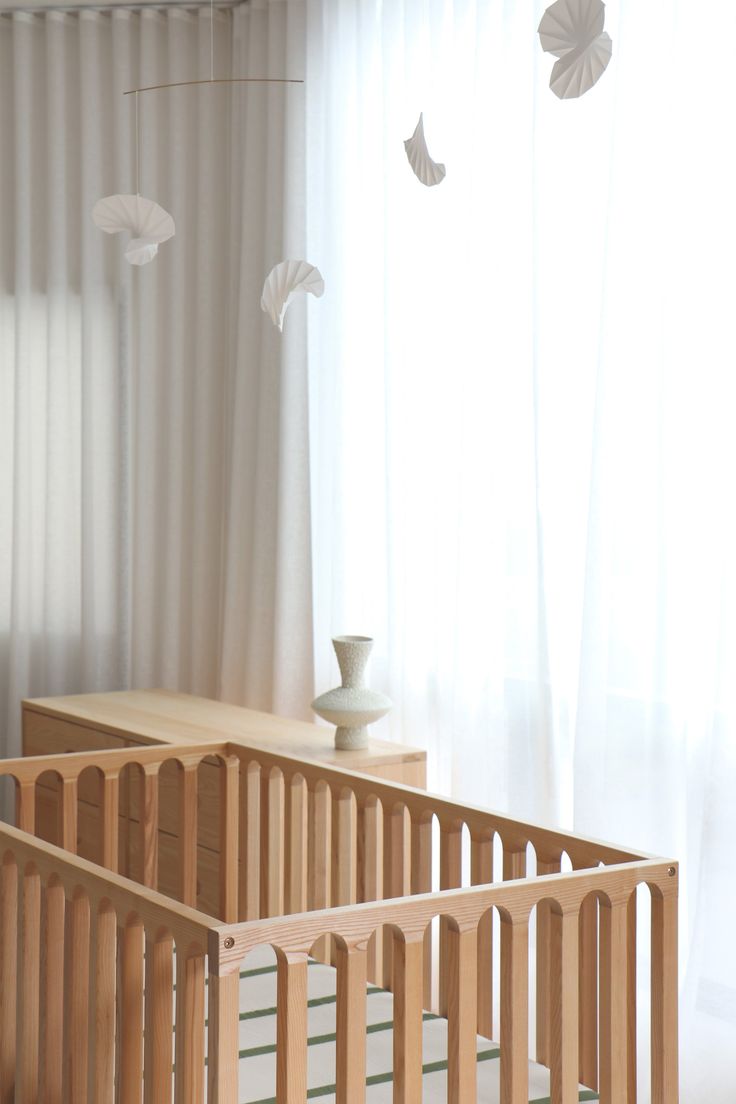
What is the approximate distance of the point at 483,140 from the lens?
2.89 meters

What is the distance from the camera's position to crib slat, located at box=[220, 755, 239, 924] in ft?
8.87

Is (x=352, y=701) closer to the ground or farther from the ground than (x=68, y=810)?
farther from the ground

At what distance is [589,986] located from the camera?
1.90 m

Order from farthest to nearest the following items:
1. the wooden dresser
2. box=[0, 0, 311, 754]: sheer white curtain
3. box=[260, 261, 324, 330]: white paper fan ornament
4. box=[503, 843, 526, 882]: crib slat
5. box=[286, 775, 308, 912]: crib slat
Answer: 1. box=[0, 0, 311, 754]: sheer white curtain
2. the wooden dresser
3. box=[286, 775, 308, 912]: crib slat
4. box=[260, 261, 324, 330]: white paper fan ornament
5. box=[503, 843, 526, 882]: crib slat

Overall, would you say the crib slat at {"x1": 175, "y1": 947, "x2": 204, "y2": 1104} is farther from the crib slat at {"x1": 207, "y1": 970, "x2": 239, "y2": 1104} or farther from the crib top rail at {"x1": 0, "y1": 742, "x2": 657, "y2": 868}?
the crib top rail at {"x1": 0, "y1": 742, "x2": 657, "y2": 868}

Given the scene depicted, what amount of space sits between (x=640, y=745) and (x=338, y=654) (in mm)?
725

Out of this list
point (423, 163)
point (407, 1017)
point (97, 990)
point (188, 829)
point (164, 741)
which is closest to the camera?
point (407, 1017)

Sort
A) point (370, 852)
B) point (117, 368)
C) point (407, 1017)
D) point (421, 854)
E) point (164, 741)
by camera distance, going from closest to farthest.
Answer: point (407, 1017) → point (421, 854) → point (370, 852) → point (164, 741) → point (117, 368)

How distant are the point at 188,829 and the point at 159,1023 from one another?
104 cm

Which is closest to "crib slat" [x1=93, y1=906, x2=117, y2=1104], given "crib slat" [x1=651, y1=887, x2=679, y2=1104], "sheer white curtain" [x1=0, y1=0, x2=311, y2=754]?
"crib slat" [x1=651, y1=887, x2=679, y2=1104]

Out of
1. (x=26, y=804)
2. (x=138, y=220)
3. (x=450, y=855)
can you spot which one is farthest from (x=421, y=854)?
(x=138, y=220)

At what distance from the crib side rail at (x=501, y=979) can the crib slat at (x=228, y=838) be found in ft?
3.15

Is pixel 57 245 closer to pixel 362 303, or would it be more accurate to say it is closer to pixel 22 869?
pixel 362 303

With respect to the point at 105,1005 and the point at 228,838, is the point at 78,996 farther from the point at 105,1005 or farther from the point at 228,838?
the point at 228,838
